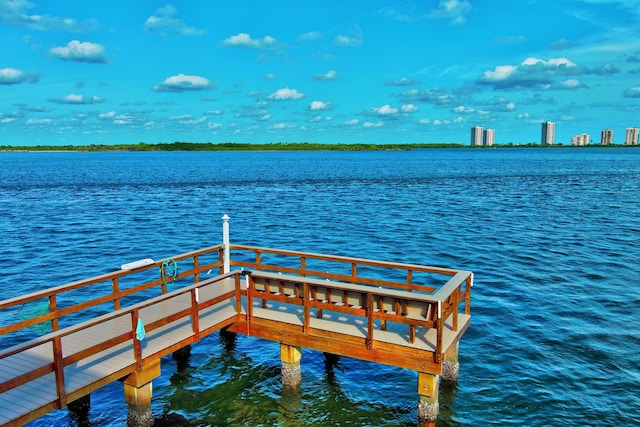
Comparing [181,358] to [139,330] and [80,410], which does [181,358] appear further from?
[139,330]

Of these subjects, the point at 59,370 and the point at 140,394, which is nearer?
the point at 59,370

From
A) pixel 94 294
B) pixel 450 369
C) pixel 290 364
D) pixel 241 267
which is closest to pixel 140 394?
pixel 290 364

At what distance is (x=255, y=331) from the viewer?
11023 mm

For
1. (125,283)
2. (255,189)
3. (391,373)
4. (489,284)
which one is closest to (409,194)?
(255,189)

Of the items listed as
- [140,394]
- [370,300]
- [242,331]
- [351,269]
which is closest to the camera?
[140,394]

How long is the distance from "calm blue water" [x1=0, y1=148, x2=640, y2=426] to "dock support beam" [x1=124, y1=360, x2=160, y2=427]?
4.01 ft

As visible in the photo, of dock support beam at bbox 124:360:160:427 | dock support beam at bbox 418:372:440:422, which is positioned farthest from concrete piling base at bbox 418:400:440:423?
dock support beam at bbox 124:360:160:427

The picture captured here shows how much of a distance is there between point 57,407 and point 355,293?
527cm

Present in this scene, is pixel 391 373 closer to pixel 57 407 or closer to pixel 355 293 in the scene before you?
pixel 355 293

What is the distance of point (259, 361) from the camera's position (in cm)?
1306

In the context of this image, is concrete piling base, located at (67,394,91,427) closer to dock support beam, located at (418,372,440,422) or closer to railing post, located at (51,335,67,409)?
railing post, located at (51,335,67,409)

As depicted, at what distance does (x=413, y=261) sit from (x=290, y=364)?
14.0m

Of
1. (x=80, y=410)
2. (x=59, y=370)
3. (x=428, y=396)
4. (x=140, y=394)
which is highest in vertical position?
(x=59, y=370)

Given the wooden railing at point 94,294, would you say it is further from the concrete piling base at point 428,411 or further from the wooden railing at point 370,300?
the concrete piling base at point 428,411
